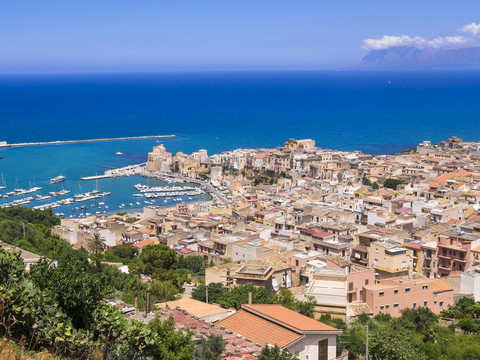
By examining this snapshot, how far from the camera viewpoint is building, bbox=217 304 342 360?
731cm

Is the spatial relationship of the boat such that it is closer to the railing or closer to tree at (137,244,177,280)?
tree at (137,244,177,280)

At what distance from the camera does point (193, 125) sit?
252 ft

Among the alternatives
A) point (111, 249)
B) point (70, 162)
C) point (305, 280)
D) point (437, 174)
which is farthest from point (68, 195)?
point (305, 280)

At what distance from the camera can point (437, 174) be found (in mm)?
33156

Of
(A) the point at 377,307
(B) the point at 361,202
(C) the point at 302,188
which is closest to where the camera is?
(A) the point at 377,307

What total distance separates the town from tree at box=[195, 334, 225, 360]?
207 mm

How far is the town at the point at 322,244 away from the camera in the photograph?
26.8 ft

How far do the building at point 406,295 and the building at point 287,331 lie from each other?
5489mm

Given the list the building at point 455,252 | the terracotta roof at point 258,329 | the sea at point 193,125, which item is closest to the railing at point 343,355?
the terracotta roof at point 258,329

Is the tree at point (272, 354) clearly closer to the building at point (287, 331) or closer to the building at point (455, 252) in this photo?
the building at point (287, 331)

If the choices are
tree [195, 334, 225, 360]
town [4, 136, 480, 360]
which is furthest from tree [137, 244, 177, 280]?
tree [195, 334, 225, 360]

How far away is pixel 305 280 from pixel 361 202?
11553 mm

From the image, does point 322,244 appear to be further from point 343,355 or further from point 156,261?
point 343,355

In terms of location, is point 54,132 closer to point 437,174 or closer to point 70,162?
point 70,162
